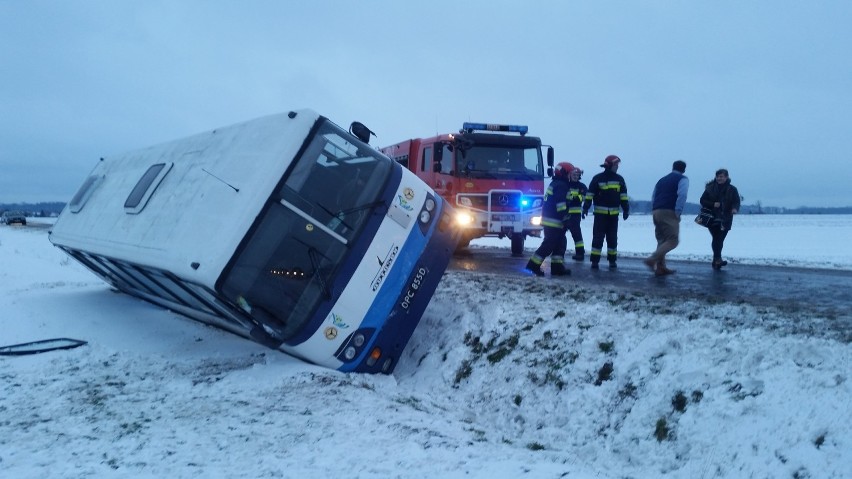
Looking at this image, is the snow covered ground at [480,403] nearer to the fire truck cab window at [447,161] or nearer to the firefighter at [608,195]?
the firefighter at [608,195]

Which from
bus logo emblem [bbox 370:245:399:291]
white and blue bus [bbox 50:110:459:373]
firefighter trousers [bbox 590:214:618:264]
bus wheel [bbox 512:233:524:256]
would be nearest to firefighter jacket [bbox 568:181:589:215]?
firefighter trousers [bbox 590:214:618:264]

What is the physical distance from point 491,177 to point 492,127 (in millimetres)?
1366

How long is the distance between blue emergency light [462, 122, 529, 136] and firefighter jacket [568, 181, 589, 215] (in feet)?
10.5

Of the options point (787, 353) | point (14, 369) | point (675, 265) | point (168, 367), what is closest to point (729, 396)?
point (787, 353)

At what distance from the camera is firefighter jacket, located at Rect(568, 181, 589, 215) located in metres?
9.59

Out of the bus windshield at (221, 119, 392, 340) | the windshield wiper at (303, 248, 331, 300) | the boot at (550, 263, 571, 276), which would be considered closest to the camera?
the bus windshield at (221, 119, 392, 340)

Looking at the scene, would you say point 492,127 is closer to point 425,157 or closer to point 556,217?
point 425,157

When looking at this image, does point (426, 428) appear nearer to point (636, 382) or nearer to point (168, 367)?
point (636, 382)

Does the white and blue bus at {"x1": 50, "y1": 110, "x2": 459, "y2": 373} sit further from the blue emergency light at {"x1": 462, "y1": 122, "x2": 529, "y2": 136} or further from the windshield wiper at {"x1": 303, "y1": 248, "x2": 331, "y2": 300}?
the blue emergency light at {"x1": 462, "y1": 122, "x2": 529, "y2": 136}

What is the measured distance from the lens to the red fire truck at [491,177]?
12.9 m

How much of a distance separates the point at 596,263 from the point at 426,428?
24.2ft

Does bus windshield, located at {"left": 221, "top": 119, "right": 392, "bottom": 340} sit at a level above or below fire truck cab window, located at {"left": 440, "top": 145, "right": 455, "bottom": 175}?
below

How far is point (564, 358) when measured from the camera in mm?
5199

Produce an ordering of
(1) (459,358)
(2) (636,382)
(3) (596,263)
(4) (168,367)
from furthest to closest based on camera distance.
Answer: (3) (596,263) → (1) (459,358) → (4) (168,367) → (2) (636,382)
